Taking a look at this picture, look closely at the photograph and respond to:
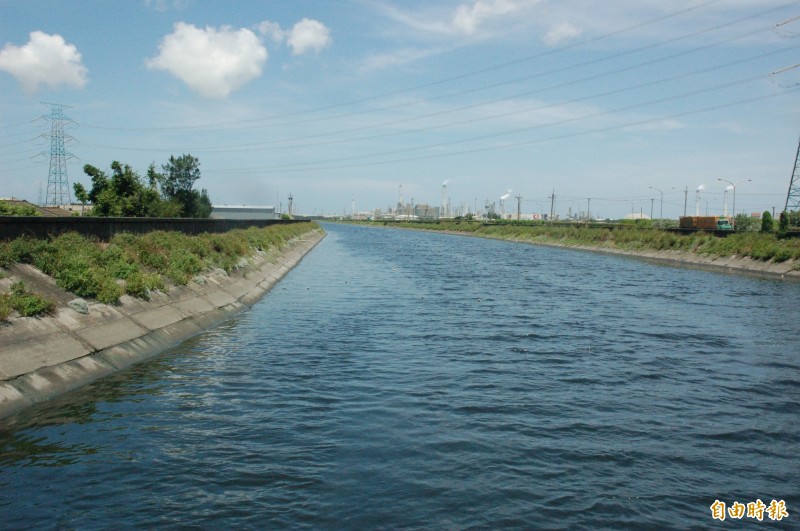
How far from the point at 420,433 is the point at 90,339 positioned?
868 cm

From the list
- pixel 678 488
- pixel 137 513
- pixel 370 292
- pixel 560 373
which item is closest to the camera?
pixel 137 513

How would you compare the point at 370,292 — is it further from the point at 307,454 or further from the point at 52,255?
the point at 307,454

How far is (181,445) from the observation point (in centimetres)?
974

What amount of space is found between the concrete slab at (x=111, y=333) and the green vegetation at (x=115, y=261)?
85cm

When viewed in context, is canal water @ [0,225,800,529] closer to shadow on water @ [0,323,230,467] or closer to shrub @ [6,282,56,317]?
shadow on water @ [0,323,230,467]

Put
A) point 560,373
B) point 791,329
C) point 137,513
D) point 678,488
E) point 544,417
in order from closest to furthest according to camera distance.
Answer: point 137,513 → point 678,488 → point 544,417 → point 560,373 → point 791,329

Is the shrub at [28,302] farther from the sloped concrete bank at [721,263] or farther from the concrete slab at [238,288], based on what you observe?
the sloped concrete bank at [721,263]

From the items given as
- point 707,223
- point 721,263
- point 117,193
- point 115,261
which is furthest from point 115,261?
point 707,223

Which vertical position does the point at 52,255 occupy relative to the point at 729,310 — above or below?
above

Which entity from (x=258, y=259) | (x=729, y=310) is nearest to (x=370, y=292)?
(x=258, y=259)

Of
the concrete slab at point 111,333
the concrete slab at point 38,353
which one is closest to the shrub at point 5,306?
the concrete slab at point 38,353

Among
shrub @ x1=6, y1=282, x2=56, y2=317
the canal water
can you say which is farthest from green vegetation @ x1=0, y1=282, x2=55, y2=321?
the canal water

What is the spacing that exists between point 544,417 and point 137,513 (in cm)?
669

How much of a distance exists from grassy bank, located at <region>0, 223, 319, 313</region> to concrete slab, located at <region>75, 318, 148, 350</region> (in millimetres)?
841
